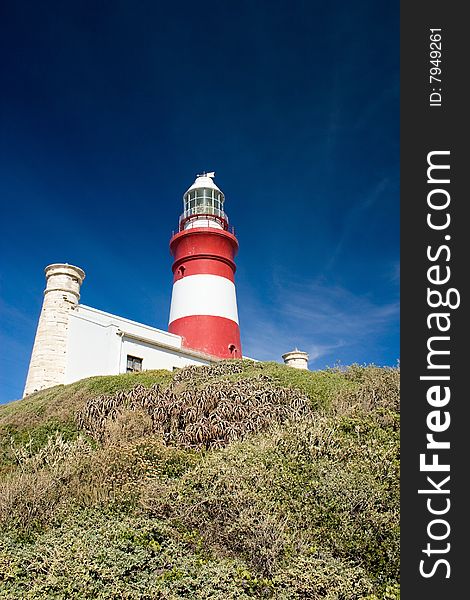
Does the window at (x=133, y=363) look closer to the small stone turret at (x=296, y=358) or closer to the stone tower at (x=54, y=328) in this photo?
the stone tower at (x=54, y=328)

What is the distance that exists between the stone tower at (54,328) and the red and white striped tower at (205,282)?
5.08m

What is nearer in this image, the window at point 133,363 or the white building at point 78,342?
the white building at point 78,342

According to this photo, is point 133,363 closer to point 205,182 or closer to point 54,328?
point 54,328

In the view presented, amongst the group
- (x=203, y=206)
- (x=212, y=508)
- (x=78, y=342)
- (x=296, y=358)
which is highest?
(x=203, y=206)

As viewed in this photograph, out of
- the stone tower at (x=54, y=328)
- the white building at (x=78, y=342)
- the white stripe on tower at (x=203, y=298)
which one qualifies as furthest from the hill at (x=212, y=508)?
the white stripe on tower at (x=203, y=298)

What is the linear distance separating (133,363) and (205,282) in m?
5.96

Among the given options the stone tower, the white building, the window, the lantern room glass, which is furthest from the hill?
the lantern room glass

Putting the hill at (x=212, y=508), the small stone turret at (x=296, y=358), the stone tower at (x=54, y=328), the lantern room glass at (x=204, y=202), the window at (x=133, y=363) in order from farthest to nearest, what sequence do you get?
the small stone turret at (x=296, y=358), the lantern room glass at (x=204, y=202), the window at (x=133, y=363), the stone tower at (x=54, y=328), the hill at (x=212, y=508)

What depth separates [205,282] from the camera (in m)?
24.8

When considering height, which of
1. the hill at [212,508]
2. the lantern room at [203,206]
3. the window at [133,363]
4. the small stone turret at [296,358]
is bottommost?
the hill at [212,508]

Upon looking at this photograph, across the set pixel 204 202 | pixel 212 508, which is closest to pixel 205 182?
pixel 204 202

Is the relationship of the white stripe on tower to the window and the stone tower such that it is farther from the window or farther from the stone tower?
the stone tower

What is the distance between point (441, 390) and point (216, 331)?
19.9m

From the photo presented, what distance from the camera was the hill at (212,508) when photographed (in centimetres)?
536
